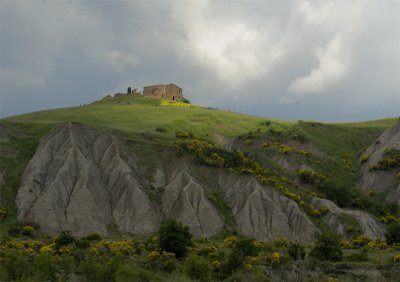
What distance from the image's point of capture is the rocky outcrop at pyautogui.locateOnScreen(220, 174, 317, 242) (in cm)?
6688

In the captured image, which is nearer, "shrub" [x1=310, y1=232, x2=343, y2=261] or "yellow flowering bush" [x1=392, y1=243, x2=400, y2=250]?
"shrub" [x1=310, y1=232, x2=343, y2=261]

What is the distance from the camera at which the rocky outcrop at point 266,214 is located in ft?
219

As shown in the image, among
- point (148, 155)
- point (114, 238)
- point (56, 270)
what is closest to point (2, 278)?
point (56, 270)

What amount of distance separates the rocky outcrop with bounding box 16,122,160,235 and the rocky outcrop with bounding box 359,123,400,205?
39.4 meters

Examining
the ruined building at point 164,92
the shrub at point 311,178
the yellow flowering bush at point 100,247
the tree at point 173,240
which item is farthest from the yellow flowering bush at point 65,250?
the ruined building at point 164,92

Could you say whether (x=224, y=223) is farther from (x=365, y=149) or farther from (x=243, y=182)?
(x=365, y=149)

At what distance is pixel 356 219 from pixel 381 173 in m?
22.6

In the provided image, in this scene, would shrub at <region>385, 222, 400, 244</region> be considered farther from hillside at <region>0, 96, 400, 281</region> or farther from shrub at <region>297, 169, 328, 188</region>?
shrub at <region>297, 169, 328, 188</region>

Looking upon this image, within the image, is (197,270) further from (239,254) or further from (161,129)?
(161,129)

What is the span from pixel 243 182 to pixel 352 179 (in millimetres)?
28266

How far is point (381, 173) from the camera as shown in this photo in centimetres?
8950

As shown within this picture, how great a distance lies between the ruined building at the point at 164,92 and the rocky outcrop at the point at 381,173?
65620mm

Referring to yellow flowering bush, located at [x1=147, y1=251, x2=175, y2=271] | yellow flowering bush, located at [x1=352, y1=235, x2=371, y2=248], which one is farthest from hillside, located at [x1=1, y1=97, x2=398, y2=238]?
yellow flowering bush, located at [x1=147, y1=251, x2=175, y2=271]

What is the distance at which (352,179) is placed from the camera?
93.3m
